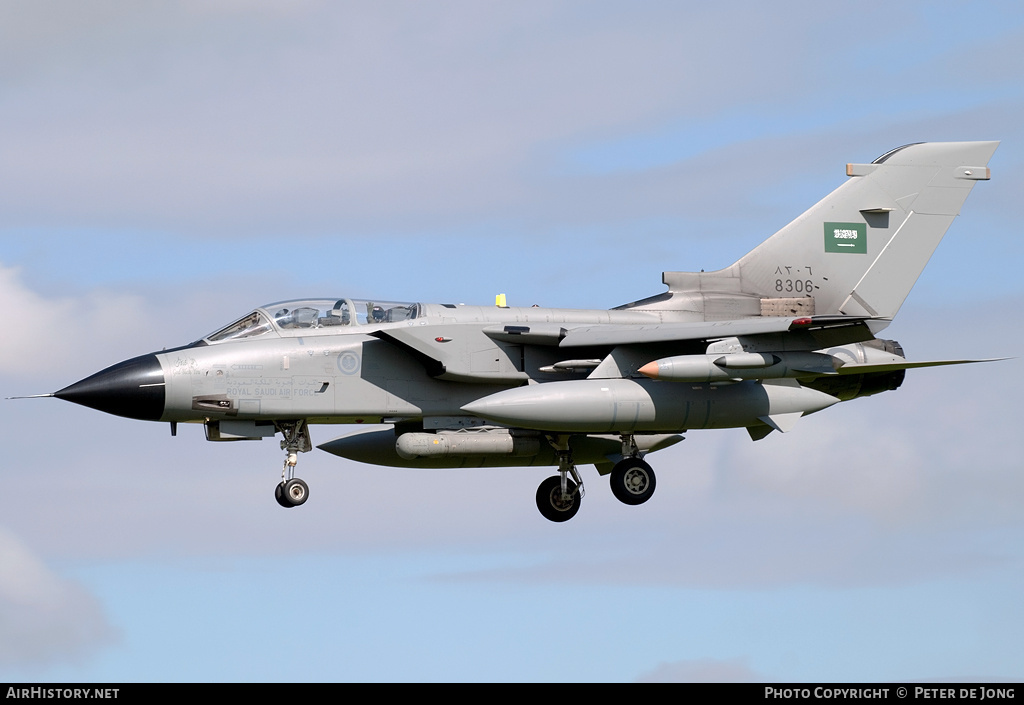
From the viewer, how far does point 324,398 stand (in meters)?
20.3

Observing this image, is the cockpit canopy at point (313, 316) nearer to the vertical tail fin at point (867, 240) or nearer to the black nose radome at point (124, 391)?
the black nose radome at point (124, 391)

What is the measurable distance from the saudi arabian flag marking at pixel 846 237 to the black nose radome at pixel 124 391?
10892 millimetres

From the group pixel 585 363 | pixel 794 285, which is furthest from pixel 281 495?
pixel 794 285

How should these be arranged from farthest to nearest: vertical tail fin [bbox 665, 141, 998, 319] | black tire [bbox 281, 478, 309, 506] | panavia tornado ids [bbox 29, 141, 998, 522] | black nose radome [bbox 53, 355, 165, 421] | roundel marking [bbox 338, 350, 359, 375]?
vertical tail fin [bbox 665, 141, 998, 319]
roundel marking [bbox 338, 350, 359, 375]
black tire [bbox 281, 478, 309, 506]
panavia tornado ids [bbox 29, 141, 998, 522]
black nose radome [bbox 53, 355, 165, 421]

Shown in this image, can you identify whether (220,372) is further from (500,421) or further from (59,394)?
(500,421)

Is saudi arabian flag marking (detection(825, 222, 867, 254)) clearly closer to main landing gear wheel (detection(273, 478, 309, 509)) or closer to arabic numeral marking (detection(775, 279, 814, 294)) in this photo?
arabic numeral marking (detection(775, 279, 814, 294))

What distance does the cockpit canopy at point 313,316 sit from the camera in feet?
67.2

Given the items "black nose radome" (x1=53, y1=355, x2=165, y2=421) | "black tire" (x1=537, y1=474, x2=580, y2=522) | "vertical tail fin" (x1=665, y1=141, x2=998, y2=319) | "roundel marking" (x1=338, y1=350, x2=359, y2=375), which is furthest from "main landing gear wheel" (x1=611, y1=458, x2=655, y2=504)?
"black nose radome" (x1=53, y1=355, x2=165, y2=421)

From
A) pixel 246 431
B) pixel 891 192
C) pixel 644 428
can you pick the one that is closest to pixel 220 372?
pixel 246 431

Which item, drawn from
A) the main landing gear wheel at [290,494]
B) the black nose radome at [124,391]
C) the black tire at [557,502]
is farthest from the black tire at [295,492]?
the black tire at [557,502]

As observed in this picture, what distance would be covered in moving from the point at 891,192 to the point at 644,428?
6367mm

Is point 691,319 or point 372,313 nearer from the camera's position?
point 372,313

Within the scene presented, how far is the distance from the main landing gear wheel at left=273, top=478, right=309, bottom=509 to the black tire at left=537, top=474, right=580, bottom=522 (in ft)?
15.3

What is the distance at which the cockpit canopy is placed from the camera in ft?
67.2
